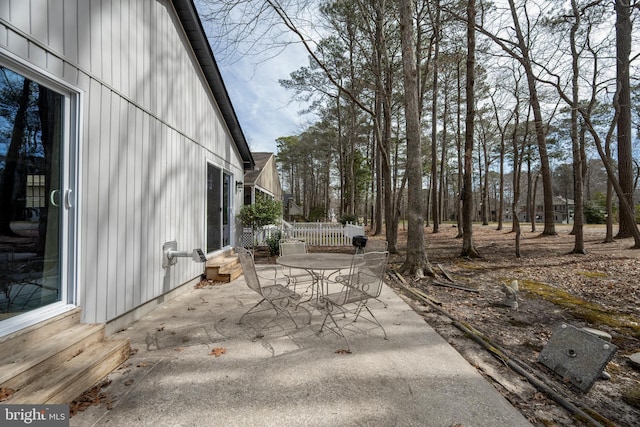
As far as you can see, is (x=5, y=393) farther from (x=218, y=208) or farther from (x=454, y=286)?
(x=454, y=286)

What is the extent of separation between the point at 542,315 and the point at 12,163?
18.9 ft

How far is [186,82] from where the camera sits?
5.02 metres

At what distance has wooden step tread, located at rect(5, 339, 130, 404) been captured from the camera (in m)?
1.73

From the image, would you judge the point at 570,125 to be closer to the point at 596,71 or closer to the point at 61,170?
the point at 596,71

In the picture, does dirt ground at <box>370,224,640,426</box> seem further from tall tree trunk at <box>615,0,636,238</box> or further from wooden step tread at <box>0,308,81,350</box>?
wooden step tread at <box>0,308,81,350</box>

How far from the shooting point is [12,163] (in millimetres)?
2135

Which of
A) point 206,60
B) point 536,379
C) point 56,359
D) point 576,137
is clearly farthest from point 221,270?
point 576,137

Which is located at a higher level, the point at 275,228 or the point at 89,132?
the point at 89,132

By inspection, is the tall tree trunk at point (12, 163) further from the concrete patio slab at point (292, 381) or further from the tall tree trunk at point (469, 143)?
the tall tree trunk at point (469, 143)

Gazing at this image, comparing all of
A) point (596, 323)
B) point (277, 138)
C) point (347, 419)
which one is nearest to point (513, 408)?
point (347, 419)

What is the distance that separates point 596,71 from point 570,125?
1.57 metres

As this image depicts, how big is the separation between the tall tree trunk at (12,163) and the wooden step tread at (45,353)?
0.84 metres

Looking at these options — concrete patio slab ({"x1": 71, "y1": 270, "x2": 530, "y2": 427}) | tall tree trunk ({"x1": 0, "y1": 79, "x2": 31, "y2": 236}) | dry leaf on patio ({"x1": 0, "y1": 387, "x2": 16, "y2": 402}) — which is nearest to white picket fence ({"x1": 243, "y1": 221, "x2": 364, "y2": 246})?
concrete patio slab ({"x1": 71, "y1": 270, "x2": 530, "y2": 427})

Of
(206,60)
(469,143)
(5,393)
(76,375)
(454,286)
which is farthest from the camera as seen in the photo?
(469,143)
